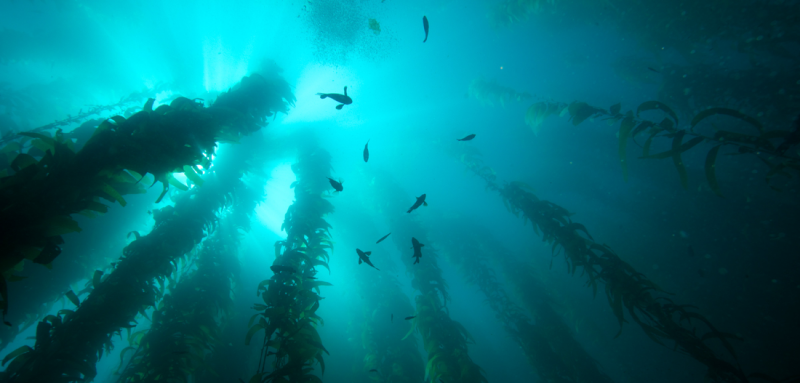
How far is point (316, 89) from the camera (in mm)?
10008

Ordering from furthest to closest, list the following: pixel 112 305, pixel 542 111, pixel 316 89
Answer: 1. pixel 316 89
2. pixel 542 111
3. pixel 112 305

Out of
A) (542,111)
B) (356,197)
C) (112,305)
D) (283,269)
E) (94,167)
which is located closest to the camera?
(94,167)

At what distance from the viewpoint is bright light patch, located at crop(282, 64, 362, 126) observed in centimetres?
960

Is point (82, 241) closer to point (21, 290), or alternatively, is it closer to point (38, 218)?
point (21, 290)

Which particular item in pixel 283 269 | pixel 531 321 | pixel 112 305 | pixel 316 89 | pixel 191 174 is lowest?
pixel 531 321

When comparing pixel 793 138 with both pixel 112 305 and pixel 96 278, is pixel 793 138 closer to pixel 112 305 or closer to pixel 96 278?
pixel 112 305

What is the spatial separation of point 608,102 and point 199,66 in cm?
2108

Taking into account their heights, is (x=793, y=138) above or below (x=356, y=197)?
below

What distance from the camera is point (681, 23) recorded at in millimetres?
7672

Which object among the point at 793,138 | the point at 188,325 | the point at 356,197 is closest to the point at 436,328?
the point at 188,325

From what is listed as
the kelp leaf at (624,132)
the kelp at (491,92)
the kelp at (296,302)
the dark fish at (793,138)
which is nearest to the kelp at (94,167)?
the kelp at (296,302)

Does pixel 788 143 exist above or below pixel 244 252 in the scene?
below

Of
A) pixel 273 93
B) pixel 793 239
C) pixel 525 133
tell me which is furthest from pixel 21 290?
pixel 525 133

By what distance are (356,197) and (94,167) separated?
10599mm
